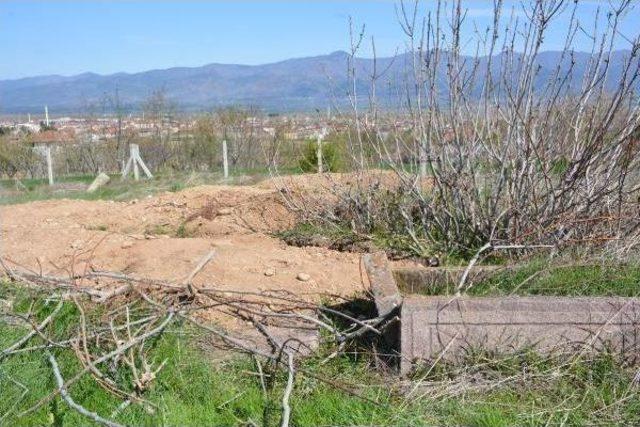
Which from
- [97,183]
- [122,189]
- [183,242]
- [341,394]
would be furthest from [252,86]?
[341,394]

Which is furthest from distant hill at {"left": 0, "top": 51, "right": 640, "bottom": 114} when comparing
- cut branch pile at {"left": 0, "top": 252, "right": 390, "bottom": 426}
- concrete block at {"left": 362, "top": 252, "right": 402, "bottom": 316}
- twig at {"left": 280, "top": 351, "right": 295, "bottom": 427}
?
twig at {"left": 280, "top": 351, "right": 295, "bottom": 427}

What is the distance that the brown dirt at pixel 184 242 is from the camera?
202 inches

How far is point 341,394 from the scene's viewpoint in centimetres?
361

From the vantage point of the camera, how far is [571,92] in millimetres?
5793

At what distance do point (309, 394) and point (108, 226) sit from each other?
5.09 m

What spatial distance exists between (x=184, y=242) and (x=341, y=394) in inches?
106

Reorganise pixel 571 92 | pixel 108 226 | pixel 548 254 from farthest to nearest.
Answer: pixel 108 226 → pixel 571 92 → pixel 548 254

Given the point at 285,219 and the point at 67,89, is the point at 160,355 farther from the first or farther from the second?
the point at 67,89

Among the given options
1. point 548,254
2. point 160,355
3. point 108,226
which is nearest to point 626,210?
point 548,254

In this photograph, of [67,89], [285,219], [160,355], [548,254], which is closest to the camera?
[160,355]

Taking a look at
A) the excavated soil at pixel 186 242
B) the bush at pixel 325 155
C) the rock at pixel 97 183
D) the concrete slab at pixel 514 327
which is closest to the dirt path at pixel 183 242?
the excavated soil at pixel 186 242

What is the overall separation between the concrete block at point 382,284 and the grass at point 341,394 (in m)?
0.33

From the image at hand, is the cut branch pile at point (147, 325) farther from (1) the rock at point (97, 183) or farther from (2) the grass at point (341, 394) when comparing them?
(1) the rock at point (97, 183)

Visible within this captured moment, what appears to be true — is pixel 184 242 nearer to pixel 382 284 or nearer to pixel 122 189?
pixel 382 284
